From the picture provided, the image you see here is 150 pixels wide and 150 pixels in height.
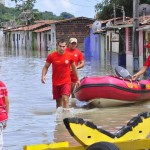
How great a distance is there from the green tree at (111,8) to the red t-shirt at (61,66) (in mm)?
27008

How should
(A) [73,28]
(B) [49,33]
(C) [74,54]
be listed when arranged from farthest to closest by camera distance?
(B) [49,33]
(A) [73,28]
(C) [74,54]

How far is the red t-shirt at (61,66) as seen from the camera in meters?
10.0

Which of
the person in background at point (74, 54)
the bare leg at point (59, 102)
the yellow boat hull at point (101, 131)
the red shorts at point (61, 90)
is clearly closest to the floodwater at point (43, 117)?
the bare leg at point (59, 102)

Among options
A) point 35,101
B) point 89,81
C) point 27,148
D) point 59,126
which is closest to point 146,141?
point 27,148

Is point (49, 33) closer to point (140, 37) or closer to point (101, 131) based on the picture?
point (140, 37)

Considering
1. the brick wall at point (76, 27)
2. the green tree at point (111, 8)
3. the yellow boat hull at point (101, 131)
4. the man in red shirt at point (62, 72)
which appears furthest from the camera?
the brick wall at point (76, 27)

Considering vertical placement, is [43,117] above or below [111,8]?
below

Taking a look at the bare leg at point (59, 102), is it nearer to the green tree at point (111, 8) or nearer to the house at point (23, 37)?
the green tree at point (111, 8)

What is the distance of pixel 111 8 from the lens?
41.3 meters

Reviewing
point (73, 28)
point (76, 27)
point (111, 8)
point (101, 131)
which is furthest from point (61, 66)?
point (76, 27)

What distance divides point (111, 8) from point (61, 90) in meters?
31.8

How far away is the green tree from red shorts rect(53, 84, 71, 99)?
27.0 metres

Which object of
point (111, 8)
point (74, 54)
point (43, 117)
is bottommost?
point (43, 117)

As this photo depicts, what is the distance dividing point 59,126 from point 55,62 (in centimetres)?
139
